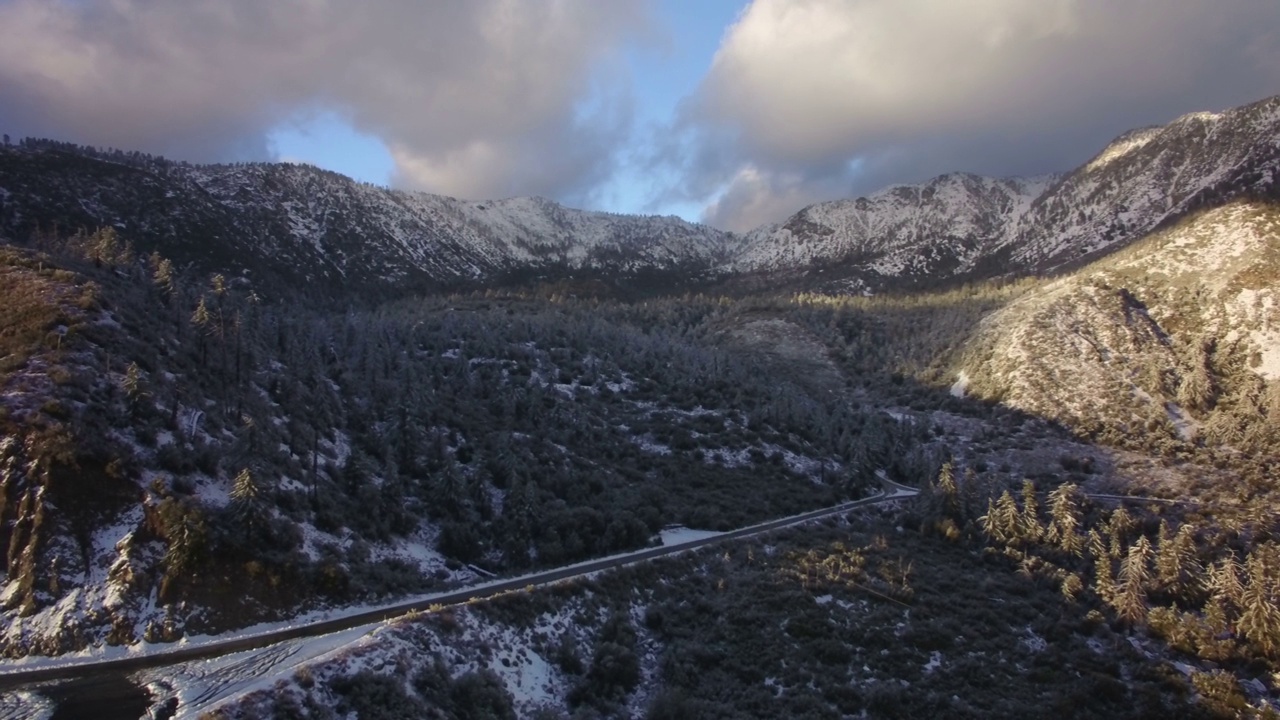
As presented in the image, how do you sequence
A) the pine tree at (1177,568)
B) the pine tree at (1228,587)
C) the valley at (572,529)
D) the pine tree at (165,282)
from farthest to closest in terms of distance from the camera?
the pine tree at (165,282)
the pine tree at (1177,568)
the pine tree at (1228,587)
the valley at (572,529)

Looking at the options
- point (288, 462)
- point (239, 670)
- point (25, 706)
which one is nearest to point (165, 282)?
point (288, 462)

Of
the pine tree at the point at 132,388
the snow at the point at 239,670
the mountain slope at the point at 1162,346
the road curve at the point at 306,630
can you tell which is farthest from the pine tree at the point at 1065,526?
the pine tree at the point at 132,388

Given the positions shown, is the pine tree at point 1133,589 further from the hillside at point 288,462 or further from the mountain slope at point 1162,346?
the mountain slope at point 1162,346

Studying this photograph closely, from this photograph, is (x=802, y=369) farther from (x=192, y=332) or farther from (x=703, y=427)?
(x=192, y=332)

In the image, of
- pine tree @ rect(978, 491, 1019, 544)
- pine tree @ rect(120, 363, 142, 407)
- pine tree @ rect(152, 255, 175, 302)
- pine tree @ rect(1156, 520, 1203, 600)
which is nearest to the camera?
pine tree @ rect(120, 363, 142, 407)

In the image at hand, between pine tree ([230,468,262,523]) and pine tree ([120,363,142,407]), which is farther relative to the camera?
pine tree ([120,363,142,407])

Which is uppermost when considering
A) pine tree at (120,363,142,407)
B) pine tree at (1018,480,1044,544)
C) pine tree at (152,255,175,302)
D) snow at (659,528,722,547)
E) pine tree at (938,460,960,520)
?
pine tree at (152,255,175,302)

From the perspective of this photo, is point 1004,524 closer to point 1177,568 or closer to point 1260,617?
point 1177,568

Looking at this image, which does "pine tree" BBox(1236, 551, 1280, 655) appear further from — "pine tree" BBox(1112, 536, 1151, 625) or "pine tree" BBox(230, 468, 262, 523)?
"pine tree" BBox(230, 468, 262, 523)

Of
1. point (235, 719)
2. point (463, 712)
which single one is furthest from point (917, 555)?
point (235, 719)

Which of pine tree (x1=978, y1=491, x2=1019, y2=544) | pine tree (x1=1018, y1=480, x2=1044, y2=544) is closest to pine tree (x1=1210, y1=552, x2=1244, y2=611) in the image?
pine tree (x1=1018, y1=480, x2=1044, y2=544)

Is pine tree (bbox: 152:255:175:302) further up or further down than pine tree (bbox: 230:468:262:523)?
further up
